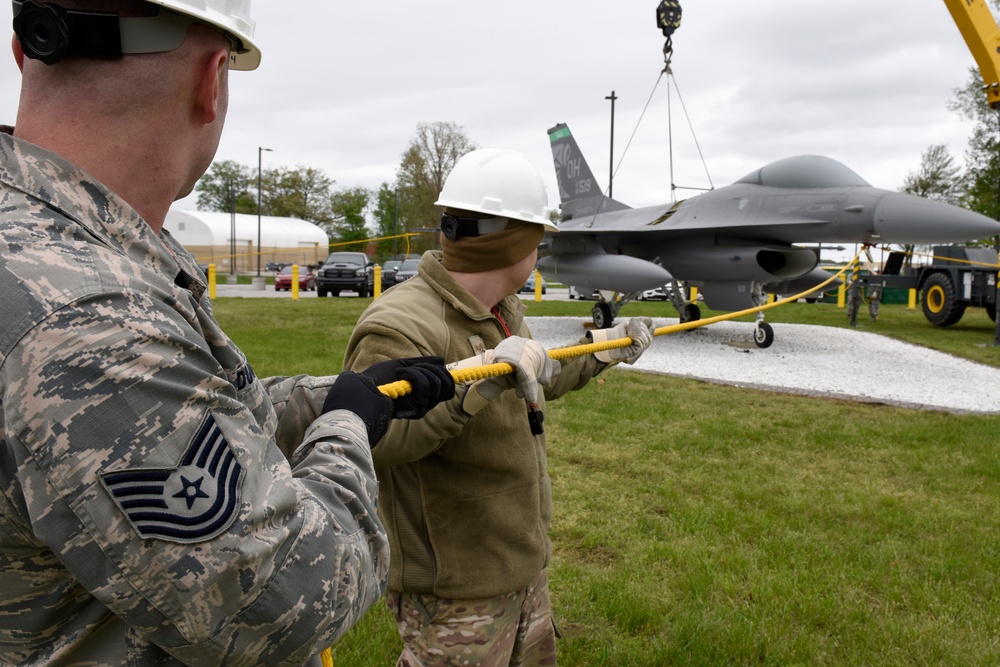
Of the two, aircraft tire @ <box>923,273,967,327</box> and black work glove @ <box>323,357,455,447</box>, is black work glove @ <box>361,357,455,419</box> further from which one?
aircraft tire @ <box>923,273,967,327</box>

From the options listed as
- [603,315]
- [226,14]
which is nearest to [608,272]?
[603,315]

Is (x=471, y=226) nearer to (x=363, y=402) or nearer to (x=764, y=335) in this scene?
(x=363, y=402)

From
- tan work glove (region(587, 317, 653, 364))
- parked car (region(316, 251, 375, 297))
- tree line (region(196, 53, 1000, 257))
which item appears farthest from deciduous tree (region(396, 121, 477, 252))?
tan work glove (region(587, 317, 653, 364))

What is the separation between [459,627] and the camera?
195cm

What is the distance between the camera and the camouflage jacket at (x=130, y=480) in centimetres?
77

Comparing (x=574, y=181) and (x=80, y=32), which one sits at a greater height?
(x=574, y=181)

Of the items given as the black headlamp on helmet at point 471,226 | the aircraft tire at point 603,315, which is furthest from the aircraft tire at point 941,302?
the black headlamp on helmet at point 471,226

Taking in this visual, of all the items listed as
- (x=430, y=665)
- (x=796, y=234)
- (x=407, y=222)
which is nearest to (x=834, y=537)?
(x=430, y=665)

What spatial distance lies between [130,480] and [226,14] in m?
0.70

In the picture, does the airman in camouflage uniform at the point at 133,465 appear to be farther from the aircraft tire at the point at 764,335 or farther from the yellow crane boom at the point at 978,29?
the aircraft tire at the point at 764,335

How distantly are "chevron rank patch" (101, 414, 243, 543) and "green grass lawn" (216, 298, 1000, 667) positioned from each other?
2503mm

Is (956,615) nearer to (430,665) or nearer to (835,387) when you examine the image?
(430,665)

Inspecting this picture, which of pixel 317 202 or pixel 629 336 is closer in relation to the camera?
pixel 629 336

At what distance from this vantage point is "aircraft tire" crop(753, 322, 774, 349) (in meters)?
12.1
